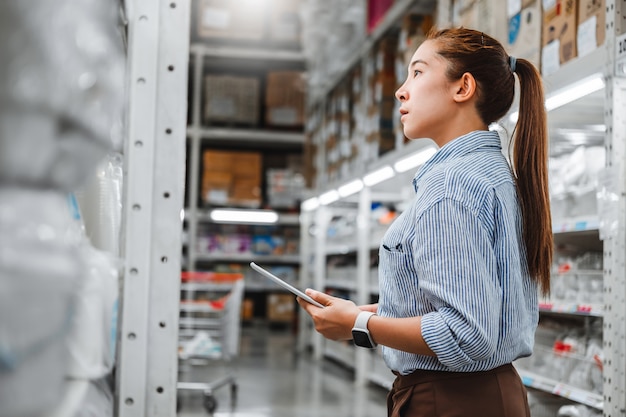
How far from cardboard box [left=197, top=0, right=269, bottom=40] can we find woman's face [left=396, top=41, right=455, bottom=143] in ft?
30.9

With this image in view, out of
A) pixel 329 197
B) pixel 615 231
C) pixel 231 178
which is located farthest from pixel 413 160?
pixel 231 178

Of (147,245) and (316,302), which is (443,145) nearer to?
(316,302)

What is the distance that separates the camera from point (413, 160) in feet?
16.8

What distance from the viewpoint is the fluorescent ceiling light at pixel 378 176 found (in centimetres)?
576

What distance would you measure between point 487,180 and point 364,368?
5.14m

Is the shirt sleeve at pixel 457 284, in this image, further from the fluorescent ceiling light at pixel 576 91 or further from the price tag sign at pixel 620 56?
the fluorescent ceiling light at pixel 576 91

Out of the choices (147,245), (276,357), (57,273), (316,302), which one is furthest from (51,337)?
(276,357)

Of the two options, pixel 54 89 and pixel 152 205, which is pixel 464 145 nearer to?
pixel 152 205

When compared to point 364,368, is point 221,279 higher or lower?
higher

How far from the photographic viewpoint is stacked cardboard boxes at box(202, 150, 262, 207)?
35.8 feet

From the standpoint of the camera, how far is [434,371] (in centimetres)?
139

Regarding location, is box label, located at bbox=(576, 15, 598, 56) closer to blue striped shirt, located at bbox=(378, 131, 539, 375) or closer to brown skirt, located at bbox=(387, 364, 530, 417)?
blue striped shirt, located at bbox=(378, 131, 539, 375)

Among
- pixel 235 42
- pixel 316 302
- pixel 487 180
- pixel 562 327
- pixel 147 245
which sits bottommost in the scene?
pixel 562 327

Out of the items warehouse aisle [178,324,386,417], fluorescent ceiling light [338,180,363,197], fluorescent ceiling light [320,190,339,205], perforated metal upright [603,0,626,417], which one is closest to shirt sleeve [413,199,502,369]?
perforated metal upright [603,0,626,417]
